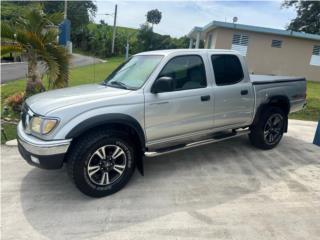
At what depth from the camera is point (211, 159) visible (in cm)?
529

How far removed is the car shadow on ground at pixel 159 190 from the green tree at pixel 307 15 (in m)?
27.4

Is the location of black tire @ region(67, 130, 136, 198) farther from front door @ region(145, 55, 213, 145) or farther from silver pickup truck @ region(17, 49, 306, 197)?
front door @ region(145, 55, 213, 145)

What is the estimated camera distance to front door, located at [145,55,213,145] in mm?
4105

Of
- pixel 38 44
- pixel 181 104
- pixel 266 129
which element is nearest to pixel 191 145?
pixel 181 104

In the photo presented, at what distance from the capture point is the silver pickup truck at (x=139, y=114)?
356cm

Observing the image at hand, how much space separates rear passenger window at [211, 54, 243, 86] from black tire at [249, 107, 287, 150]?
963 millimetres

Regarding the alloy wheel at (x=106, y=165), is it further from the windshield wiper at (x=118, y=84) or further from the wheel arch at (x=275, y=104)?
the wheel arch at (x=275, y=104)

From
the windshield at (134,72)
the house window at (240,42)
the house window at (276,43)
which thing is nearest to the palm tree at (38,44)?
the windshield at (134,72)

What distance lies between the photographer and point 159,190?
412 cm

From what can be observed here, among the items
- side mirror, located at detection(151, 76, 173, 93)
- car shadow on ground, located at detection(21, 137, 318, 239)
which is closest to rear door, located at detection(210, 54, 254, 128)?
car shadow on ground, located at detection(21, 137, 318, 239)

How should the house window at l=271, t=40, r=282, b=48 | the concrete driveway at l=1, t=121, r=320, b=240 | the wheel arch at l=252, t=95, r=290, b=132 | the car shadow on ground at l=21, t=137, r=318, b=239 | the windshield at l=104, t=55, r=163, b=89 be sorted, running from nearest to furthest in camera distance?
the concrete driveway at l=1, t=121, r=320, b=240 < the car shadow on ground at l=21, t=137, r=318, b=239 < the windshield at l=104, t=55, r=163, b=89 < the wheel arch at l=252, t=95, r=290, b=132 < the house window at l=271, t=40, r=282, b=48

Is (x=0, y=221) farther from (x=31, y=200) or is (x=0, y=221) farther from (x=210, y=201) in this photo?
(x=210, y=201)

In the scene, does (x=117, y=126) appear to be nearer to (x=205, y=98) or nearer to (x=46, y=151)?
(x=46, y=151)

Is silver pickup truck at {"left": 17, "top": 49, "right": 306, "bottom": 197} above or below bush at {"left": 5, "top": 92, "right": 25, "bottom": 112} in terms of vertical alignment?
above
